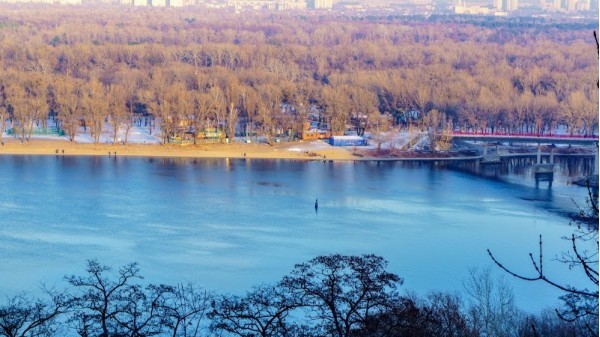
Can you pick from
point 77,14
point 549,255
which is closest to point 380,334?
point 549,255

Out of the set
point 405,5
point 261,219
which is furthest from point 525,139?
point 405,5

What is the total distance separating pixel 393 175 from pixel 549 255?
450 cm

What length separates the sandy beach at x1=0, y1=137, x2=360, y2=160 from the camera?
13.6 metres

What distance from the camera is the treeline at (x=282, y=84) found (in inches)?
595

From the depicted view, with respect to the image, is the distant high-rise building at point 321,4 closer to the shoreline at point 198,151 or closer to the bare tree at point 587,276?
the shoreline at point 198,151

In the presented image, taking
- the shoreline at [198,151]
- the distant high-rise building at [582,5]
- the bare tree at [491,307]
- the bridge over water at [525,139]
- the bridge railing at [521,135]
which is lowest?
the bare tree at [491,307]

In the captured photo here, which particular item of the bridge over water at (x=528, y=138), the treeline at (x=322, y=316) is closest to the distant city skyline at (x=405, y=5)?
the bridge over water at (x=528, y=138)

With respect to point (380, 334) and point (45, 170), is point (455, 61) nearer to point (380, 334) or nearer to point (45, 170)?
point (45, 170)

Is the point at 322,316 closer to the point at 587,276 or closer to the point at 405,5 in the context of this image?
the point at 587,276

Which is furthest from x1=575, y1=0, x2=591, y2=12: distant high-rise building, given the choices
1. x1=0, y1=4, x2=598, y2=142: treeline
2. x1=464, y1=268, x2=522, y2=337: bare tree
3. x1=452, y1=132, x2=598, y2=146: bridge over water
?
x1=464, y1=268, x2=522, y2=337: bare tree

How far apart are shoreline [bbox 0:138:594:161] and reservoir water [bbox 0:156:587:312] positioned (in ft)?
1.57

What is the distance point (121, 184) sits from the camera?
11.0 m

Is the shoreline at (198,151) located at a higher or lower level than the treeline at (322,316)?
Result: higher

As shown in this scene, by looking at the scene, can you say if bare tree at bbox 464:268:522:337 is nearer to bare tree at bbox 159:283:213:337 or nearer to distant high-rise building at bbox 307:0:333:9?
bare tree at bbox 159:283:213:337
